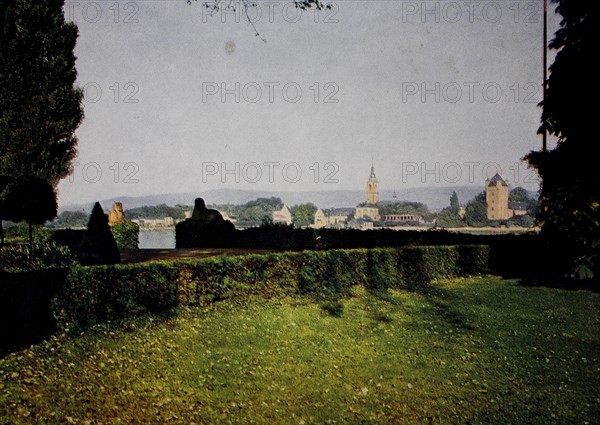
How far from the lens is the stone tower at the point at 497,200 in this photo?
163375 mm

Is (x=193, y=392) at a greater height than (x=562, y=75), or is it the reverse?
(x=562, y=75)

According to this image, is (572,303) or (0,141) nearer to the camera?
(572,303)

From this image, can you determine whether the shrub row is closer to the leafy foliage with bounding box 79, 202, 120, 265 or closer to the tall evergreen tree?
the leafy foliage with bounding box 79, 202, 120, 265

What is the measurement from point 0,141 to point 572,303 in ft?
98.8

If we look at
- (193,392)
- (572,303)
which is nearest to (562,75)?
(572,303)

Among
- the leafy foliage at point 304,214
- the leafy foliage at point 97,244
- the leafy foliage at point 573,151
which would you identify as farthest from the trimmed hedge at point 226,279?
the leafy foliage at point 304,214

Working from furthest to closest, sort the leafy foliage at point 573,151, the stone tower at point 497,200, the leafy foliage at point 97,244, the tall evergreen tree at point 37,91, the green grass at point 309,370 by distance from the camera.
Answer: the stone tower at point 497,200 < the tall evergreen tree at point 37,91 < the leafy foliage at point 573,151 < the leafy foliage at point 97,244 < the green grass at point 309,370

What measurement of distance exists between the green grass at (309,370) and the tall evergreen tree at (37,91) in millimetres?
21770

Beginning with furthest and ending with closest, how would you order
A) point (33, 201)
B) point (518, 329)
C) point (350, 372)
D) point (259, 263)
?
1. point (33, 201)
2. point (259, 263)
3. point (518, 329)
4. point (350, 372)

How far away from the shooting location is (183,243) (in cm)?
2864

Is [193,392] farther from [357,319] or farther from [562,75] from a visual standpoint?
[562,75]

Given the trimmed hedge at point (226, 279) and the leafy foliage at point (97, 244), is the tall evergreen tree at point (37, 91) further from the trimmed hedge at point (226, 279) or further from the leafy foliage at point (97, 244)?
the trimmed hedge at point (226, 279)

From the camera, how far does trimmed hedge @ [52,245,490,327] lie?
27.9 feet

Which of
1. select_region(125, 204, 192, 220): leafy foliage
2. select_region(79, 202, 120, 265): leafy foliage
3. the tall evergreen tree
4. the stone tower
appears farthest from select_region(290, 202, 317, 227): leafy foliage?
select_region(79, 202, 120, 265): leafy foliage
